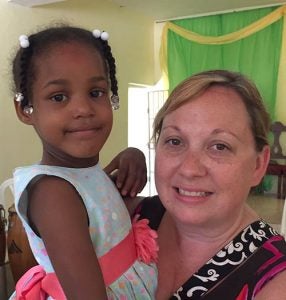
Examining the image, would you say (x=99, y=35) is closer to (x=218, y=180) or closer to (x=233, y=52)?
(x=218, y=180)

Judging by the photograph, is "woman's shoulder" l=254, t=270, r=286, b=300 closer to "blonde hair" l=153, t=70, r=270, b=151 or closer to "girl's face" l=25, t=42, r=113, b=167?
"blonde hair" l=153, t=70, r=270, b=151

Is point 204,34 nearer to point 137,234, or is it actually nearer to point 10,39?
point 10,39

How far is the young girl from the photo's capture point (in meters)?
0.76

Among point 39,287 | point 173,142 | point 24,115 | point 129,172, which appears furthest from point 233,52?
point 39,287

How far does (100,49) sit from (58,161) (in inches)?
11.2

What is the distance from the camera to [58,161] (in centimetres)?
89

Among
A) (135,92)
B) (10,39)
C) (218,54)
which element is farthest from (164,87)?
(10,39)

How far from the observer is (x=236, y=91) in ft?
3.17

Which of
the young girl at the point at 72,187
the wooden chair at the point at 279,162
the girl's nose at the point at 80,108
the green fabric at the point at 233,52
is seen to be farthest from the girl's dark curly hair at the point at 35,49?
the wooden chair at the point at 279,162

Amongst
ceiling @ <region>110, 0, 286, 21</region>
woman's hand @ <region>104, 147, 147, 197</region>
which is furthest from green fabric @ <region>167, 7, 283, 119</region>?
woman's hand @ <region>104, 147, 147, 197</region>

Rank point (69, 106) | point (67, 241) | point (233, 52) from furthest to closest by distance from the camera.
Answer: point (233, 52) < point (69, 106) < point (67, 241)

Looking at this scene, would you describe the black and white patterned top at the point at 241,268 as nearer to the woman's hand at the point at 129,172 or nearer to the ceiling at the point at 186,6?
the woman's hand at the point at 129,172

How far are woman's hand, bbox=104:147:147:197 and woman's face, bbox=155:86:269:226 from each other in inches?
5.7

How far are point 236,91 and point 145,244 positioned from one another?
42 cm
